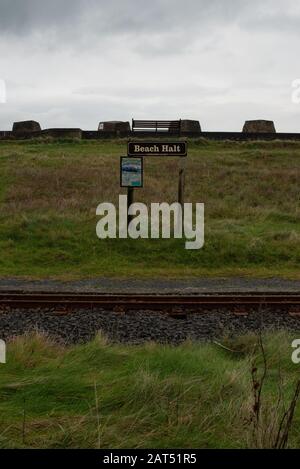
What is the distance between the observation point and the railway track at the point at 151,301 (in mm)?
9688

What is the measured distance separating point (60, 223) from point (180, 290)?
635 cm

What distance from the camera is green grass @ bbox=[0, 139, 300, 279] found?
1429cm

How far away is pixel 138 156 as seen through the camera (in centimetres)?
1675

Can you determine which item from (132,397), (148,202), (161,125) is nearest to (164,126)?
(161,125)

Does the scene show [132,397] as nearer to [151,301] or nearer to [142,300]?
[151,301]

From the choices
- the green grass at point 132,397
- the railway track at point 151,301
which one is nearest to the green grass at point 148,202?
the railway track at point 151,301

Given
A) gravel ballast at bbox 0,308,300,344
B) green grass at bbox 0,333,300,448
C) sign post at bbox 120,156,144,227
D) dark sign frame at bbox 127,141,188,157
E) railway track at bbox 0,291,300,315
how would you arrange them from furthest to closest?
dark sign frame at bbox 127,141,188,157 < sign post at bbox 120,156,144,227 < railway track at bbox 0,291,300,315 < gravel ballast at bbox 0,308,300,344 < green grass at bbox 0,333,300,448

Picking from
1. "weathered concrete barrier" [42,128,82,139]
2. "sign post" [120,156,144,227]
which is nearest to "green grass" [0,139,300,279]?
"sign post" [120,156,144,227]

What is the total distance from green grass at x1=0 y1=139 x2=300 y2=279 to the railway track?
2.85 meters

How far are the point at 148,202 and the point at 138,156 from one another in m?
3.28

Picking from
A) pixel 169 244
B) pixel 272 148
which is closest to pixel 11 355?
pixel 169 244

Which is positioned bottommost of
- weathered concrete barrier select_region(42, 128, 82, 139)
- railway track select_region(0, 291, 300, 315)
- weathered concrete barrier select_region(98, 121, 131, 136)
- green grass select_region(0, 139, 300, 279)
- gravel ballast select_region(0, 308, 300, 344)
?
gravel ballast select_region(0, 308, 300, 344)

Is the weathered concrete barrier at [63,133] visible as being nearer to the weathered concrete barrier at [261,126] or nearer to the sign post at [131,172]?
the weathered concrete barrier at [261,126]

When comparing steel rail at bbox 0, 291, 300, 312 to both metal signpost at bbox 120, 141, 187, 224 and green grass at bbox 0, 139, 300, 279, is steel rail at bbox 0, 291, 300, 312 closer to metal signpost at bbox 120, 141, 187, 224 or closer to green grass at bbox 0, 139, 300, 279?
green grass at bbox 0, 139, 300, 279
